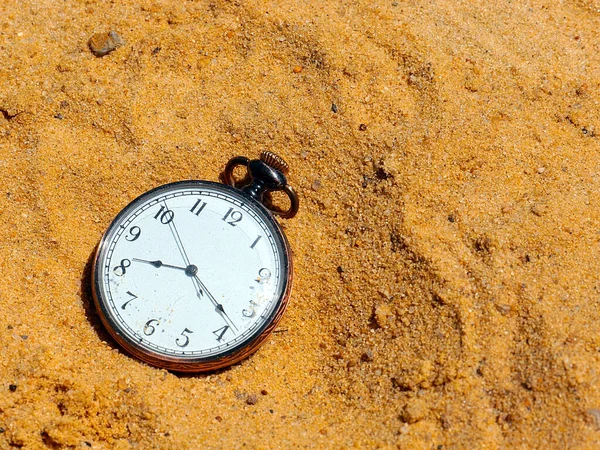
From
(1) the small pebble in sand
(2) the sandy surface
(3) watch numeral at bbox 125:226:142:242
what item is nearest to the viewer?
(2) the sandy surface

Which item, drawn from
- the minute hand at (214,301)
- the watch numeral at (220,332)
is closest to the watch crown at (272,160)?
the minute hand at (214,301)

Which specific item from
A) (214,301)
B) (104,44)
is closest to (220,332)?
(214,301)

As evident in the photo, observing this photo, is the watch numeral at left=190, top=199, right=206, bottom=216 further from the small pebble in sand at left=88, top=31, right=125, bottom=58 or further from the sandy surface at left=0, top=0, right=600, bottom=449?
the small pebble in sand at left=88, top=31, right=125, bottom=58

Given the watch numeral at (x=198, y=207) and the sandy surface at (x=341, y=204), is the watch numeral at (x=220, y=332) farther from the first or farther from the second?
the watch numeral at (x=198, y=207)

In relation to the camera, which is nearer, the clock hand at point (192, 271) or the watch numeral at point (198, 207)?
the clock hand at point (192, 271)

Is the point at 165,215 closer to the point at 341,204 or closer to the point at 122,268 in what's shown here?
the point at 122,268

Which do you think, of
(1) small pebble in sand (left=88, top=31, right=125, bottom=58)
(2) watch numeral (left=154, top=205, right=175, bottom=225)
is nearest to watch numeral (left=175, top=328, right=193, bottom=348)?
(2) watch numeral (left=154, top=205, right=175, bottom=225)

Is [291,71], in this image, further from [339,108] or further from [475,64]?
[475,64]

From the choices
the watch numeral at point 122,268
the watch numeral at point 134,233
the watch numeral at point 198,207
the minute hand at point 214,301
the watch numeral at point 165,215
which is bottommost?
→ the watch numeral at point 122,268
